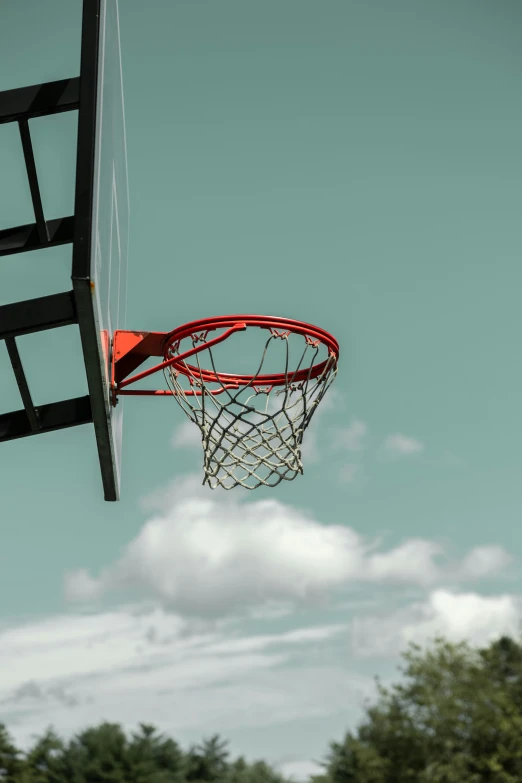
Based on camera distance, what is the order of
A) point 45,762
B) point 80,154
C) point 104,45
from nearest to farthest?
point 80,154 < point 104,45 < point 45,762

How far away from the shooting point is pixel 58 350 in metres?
3.93

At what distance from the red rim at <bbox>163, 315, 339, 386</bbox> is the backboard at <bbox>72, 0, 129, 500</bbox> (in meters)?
0.37

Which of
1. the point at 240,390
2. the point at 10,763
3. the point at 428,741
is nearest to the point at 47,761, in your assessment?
the point at 10,763

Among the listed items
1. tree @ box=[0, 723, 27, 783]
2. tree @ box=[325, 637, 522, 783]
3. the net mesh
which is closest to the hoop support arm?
the net mesh

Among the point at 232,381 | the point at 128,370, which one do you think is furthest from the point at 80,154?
the point at 232,381

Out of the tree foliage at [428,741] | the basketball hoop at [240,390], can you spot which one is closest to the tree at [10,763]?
the tree foliage at [428,741]

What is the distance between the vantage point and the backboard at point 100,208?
2.95 meters

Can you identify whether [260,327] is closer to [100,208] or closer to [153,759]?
[100,208]

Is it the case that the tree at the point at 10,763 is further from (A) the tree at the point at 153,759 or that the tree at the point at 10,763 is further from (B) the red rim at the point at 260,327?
(B) the red rim at the point at 260,327

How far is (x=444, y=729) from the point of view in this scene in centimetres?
2205

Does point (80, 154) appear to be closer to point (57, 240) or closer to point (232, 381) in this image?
point (57, 240)

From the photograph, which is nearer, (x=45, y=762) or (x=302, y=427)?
(x=302, y=427)

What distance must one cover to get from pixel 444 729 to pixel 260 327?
2050 cm

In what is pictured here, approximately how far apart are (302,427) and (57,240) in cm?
165
